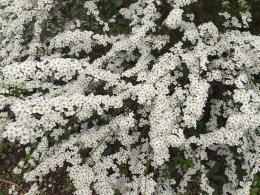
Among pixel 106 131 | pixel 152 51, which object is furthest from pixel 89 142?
pixel 152 51

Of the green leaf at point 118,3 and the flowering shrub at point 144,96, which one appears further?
the green leaf at point 118,3

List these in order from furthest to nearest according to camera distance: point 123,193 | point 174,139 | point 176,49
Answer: point 123,193 → point 176,49 → point 174,139

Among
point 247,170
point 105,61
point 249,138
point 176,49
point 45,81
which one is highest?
point 176,49

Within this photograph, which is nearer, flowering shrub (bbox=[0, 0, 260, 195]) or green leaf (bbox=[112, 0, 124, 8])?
flowering shrub (bbox=[0, 0, 260, 195])

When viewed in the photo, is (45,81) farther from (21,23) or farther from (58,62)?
(58,62)

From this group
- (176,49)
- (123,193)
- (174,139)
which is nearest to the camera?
(174,139)

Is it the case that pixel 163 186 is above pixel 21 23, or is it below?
below

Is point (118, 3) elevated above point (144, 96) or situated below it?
above

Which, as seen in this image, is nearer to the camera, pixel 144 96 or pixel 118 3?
pixel 144 96
